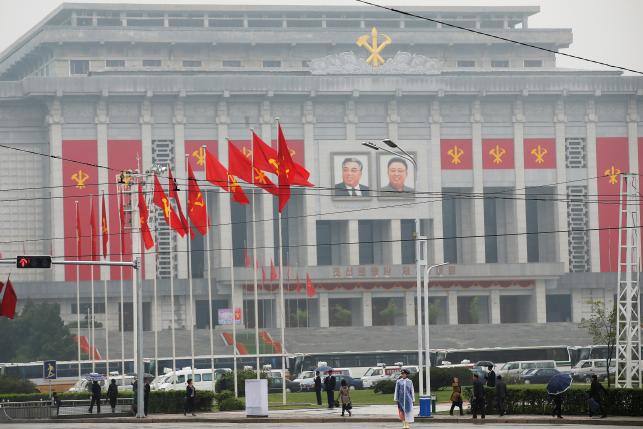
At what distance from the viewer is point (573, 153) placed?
128 m

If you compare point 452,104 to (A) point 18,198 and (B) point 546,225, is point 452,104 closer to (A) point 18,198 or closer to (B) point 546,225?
(B) point 546,225

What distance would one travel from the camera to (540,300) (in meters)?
125

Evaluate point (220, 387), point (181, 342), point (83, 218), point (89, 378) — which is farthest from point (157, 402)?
point (83, 218)

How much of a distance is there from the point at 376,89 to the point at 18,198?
30.6 m

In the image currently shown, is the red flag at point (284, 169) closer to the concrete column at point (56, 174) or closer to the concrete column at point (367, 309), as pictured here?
the concrete column at point (56, 174)

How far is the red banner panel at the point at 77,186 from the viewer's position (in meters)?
118

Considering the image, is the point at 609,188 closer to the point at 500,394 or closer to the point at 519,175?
the point at 519,175

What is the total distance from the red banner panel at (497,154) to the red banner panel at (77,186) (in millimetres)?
32536

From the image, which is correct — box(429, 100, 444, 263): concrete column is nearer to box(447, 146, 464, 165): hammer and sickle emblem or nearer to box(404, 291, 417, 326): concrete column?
box(447, 146, 464, 165): hammer and sickle emblem

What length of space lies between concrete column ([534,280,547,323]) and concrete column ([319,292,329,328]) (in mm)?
17502

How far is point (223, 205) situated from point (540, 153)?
27.1 m

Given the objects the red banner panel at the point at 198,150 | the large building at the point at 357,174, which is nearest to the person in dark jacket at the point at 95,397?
the large building at the point at 357,174

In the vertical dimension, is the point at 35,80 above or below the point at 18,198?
above

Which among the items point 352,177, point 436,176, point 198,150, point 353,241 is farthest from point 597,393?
point 436,176
